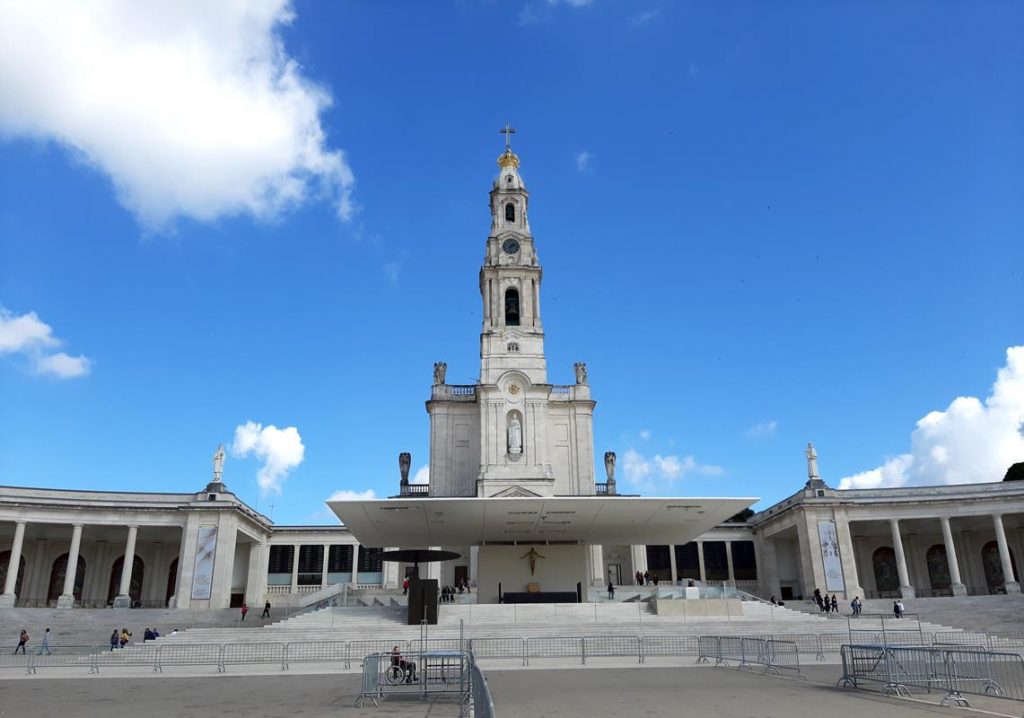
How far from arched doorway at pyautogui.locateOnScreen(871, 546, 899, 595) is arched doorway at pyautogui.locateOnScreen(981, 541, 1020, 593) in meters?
6.09

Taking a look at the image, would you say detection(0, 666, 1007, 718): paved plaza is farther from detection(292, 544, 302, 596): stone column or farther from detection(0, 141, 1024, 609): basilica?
detection(292, 544, 302, 596): stone column

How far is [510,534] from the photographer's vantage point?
39094 millimetres

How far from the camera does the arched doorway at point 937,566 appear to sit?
182 feet

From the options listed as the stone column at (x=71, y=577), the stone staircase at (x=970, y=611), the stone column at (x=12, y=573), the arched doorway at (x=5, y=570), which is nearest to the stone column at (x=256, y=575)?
the stone column at (x=71, y=577)

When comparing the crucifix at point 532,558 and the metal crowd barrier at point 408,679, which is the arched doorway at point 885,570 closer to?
the crucifix at point 532,558

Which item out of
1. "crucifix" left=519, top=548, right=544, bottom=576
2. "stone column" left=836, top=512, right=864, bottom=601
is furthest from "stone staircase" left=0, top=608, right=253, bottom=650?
"stone column" left=836, top=512, right=864, bottom=601

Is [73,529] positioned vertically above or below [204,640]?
above

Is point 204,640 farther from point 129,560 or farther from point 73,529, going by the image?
point 73,529

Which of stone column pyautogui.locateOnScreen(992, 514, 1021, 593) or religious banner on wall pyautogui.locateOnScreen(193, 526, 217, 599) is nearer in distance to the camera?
stone column pyautogui.locateOnScreen(992, 514, 1021, 593)

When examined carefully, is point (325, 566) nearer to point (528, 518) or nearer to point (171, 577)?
point (171, 577)

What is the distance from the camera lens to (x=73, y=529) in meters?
49.9

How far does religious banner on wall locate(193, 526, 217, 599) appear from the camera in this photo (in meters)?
46.1

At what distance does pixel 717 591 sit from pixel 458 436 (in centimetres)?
2572

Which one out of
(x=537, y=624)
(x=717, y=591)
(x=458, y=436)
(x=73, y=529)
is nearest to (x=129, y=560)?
(x=73, y=529)
